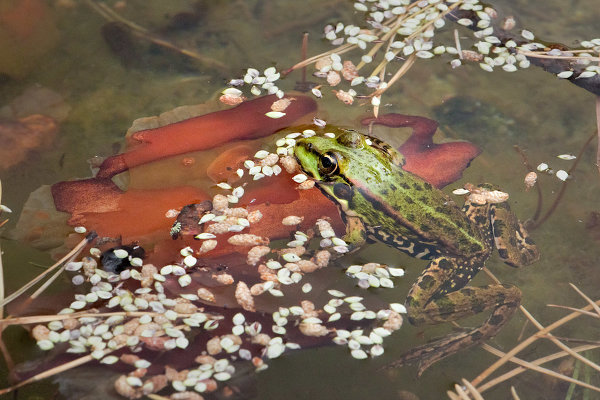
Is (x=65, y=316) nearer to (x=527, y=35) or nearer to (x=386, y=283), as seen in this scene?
(x=386, y=283)

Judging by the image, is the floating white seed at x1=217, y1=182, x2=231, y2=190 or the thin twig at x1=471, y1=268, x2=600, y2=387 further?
the floating white seed at x1=217, y1=182, x2=231, y2=190

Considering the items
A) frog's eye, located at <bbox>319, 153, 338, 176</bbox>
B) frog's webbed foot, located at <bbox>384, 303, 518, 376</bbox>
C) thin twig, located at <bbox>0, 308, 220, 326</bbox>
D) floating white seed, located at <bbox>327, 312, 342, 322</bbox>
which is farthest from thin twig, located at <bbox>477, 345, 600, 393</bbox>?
thin twig, located at <bbox>0, 308, 220, 326</bbox>

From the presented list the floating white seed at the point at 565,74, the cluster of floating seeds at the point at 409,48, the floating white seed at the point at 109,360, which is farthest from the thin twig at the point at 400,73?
the floating white seed at the point at 109,360

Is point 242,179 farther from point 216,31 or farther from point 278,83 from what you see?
point 216,31

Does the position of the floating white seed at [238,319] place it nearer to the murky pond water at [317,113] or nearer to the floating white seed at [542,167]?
the murky pond water at [317,113]

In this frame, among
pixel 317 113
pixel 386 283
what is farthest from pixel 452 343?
pixel 317 113

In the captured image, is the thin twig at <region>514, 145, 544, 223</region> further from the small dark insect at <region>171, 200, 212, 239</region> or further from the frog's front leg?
the small dark insect at <region>171, 200, 212, 239</region>
